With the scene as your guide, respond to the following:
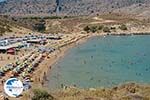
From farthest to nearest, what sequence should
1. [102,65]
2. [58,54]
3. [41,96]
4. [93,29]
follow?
[93,29] < [58,54] < [102,65] < [41,96]

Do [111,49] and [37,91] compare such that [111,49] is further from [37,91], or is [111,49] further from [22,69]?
[37,91]

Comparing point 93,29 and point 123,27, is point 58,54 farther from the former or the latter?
point 123,27

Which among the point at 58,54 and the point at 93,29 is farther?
the point at 93,29

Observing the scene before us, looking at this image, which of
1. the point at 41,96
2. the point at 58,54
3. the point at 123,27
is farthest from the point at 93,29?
the point at 41,96

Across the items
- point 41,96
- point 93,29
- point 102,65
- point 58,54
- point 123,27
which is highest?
point 41,96

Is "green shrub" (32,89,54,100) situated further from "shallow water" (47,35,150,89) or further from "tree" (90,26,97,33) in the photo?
"tree" (90,26,97,33)

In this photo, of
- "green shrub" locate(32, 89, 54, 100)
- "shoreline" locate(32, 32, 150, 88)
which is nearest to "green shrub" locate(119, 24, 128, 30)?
"shoreline" locate(32, 32, 150, 88)

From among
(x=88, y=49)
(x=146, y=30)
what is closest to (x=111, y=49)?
(x=88, y=49)

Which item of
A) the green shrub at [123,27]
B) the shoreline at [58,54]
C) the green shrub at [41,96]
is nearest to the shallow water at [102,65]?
the shoreline at [58,54]

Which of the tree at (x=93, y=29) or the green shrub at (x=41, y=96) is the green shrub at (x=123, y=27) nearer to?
the tree at (x=93, y=29)
